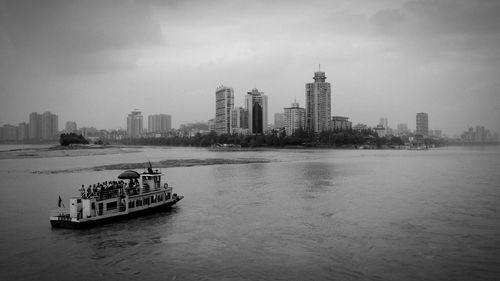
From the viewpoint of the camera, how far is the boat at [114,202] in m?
19.7

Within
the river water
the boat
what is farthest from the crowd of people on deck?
the river water

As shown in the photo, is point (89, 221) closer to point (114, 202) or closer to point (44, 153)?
point (114, 202)

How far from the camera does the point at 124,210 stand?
21.8 m

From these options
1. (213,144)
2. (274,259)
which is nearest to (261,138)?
(213,144)

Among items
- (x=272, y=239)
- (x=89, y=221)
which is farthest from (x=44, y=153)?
(x=272, y=239)

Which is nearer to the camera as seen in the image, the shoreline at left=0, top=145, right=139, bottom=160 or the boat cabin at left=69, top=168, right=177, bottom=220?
the boat cabin at left=69, top=168, right=177, bottom=220

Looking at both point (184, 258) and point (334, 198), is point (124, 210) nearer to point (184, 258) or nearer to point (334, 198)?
point (184, 258)

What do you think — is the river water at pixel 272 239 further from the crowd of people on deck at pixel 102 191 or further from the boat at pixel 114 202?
the crowd of people on deck at pixel 102 191

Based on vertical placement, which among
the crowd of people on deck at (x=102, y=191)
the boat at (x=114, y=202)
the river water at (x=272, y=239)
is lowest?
the river water at (x=272, y=239)

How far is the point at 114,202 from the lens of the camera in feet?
70.0

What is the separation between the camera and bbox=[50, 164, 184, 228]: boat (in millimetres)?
19703

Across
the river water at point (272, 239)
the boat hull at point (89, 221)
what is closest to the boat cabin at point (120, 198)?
the boat hull at point (89, 221)

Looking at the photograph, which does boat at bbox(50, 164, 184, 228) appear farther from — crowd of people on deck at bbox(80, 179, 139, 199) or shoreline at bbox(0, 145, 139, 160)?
shoreline at bbox(0, 145, 139, 160)

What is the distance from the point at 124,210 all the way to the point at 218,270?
951cm
